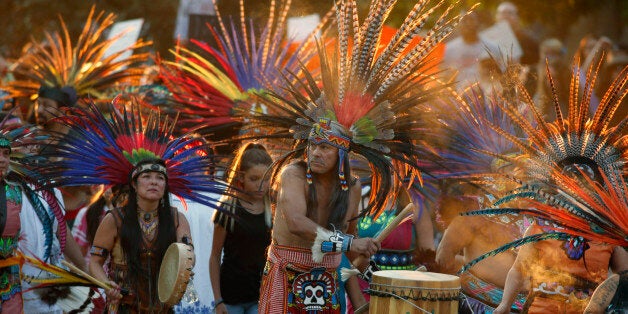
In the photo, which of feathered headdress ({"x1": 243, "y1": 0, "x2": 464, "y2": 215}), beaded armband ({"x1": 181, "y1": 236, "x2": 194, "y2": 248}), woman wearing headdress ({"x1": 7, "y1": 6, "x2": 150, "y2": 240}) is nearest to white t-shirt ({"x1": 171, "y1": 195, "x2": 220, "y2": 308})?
beaded armband ({"x1": 181, "y1": 236, "x2": 194, "y2": 248})

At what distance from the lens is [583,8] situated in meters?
14.6

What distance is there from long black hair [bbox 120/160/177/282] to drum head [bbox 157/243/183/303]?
17 cm

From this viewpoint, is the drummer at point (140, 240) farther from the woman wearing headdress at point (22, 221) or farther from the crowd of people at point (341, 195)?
the woman wearing headdress at point (22, 221)

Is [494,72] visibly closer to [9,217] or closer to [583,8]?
[9,217]

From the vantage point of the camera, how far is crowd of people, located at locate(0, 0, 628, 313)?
22.8 ft

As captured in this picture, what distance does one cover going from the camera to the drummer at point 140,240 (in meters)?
7.37

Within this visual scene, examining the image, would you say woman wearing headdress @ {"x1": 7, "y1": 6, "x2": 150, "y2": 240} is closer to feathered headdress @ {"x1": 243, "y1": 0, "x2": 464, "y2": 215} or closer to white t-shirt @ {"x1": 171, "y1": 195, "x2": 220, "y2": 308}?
white t-shirt @ {"x1": 171, "y1": 195, "x2": 220, "y2": 308}

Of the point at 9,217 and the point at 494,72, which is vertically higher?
the point at 494,72

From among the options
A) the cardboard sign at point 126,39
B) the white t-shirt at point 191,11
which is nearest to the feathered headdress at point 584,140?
the white t-shirt at point 191,11

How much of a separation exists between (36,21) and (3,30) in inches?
23.5

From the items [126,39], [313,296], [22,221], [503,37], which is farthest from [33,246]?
[503,37]

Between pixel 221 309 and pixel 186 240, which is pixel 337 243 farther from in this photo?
pixel 221 309

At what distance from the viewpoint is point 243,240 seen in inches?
319

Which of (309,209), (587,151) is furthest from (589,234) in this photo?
(309,209)
